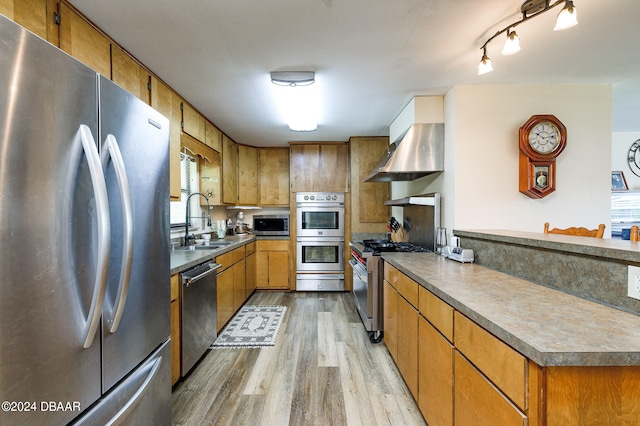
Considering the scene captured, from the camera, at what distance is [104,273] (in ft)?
2.76

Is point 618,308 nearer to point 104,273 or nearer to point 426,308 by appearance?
point 426,308

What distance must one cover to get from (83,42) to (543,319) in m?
2.59

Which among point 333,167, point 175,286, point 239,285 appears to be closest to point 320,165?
point 333,167

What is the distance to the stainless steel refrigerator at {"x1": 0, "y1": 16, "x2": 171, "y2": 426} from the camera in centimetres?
68

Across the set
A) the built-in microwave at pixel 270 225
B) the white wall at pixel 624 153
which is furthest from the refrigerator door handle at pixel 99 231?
the white wall at pixel 624 153

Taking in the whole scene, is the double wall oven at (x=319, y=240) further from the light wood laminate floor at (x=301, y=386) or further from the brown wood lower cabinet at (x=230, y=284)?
the light wood laminate floor at (x=301, y=386)

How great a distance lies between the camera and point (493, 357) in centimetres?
97

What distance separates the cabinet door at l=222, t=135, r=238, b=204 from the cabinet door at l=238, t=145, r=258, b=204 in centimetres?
11

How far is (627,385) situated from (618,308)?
0.44 meters

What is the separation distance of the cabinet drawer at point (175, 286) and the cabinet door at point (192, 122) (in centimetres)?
155

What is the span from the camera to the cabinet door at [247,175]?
4.57m

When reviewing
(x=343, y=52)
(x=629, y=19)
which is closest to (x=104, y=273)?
(x=343, y=52)

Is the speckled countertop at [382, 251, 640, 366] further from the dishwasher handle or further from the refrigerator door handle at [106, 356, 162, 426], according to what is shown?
the dishwasher handle

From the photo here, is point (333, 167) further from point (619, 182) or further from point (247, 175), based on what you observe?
point (619, 182)
